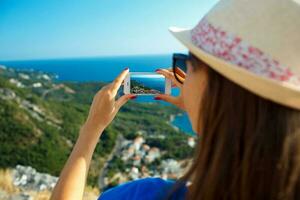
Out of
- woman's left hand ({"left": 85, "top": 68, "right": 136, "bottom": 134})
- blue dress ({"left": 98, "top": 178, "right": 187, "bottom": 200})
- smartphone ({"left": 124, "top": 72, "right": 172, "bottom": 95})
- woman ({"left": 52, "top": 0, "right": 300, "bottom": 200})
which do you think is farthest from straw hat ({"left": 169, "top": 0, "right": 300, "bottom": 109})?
smartphone ({"left": 124, "top": 72, "right": 172, "bottom": 95})

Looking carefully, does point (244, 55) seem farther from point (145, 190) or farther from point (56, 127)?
point (56, 127)

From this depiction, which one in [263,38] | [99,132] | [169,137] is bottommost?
[169,137]

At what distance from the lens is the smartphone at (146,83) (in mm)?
1378

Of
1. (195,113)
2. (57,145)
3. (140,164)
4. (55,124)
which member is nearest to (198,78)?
(195,113)

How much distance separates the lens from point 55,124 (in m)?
37.6

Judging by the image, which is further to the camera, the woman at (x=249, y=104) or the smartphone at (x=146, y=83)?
the smartphone at (x=146, y=83)

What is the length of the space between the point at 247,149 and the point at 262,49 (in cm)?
15

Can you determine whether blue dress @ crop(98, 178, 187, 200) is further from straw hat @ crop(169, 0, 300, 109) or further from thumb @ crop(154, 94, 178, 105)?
thumb @ crop(154, 94, 178, 105)

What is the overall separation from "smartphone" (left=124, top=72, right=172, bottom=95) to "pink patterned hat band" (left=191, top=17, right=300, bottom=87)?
1.98ft

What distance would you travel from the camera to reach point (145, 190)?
2.74ft

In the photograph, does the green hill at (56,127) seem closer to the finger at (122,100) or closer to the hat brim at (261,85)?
the finger at (122,100)

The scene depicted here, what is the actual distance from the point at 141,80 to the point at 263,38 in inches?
29.2

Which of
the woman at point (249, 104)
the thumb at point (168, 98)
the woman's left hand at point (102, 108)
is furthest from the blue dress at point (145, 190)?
the thumb at point (168, 98)

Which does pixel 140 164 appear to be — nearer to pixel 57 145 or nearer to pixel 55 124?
pixel 57 145
